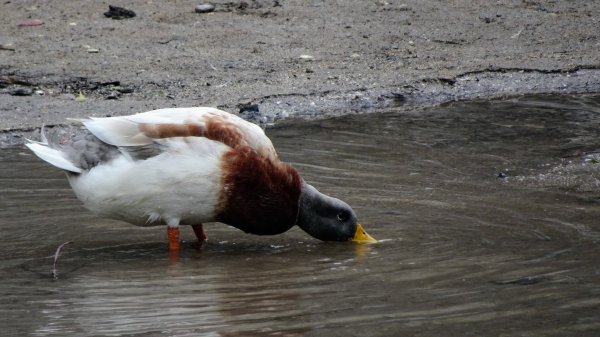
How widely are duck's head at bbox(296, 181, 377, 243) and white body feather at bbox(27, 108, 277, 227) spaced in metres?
0.36

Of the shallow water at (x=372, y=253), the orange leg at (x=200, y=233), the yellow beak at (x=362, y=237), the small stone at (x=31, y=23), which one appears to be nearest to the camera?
the shallow water at (x=372, y=253)

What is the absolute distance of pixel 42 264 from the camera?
538 centimetres

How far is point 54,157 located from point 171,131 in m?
0.63

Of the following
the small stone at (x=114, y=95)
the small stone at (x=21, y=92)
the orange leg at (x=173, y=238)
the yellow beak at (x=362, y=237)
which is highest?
the yellow beak at (x=362, y=237)

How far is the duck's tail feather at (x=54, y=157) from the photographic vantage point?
5.53 meters

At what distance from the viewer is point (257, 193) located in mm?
5461

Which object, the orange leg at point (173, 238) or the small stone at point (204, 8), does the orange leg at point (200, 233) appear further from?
the small stone at point (204, 8)

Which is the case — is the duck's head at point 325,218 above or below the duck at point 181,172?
below

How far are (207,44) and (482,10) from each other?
118 inches

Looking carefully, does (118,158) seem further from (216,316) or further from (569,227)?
(569,227)

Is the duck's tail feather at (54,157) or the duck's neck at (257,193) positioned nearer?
the duck's neck at (257,193)

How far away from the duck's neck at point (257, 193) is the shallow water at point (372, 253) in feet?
0.57

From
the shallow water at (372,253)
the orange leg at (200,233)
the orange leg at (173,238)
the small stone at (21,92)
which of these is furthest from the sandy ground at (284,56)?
the orange leg at (173,238)

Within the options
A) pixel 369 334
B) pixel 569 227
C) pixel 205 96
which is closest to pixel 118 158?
pixel 369 334
